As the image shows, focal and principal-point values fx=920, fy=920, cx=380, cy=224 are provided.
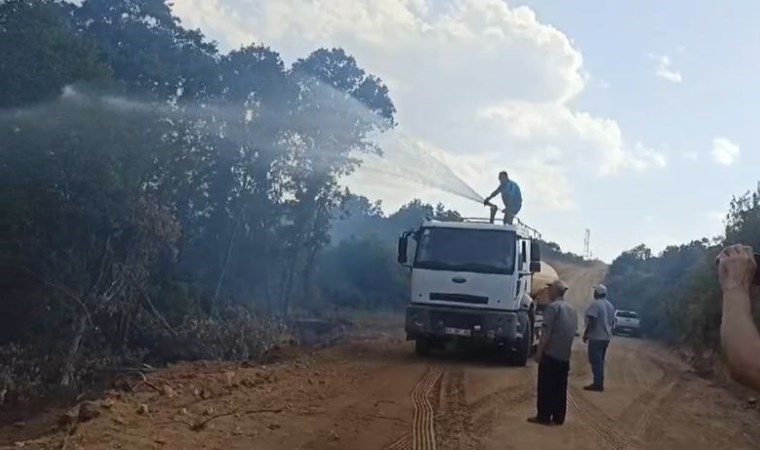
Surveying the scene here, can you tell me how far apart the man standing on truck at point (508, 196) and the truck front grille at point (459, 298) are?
2156mm

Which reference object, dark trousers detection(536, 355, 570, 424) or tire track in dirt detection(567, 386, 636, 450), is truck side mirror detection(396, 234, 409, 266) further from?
dark trousers detection(536, 355, 570, 424)

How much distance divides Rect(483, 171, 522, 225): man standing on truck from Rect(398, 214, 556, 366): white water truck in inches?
26.2

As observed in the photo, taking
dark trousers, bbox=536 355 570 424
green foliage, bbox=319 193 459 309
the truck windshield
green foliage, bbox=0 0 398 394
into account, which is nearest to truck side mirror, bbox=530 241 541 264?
the truck windshield

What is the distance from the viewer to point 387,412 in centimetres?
1195

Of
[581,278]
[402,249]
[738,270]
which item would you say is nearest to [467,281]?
[402,249]

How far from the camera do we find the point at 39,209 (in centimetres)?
2636

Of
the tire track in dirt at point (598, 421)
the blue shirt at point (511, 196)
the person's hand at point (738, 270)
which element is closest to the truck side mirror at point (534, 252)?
the blue shirt at point (511, 196)

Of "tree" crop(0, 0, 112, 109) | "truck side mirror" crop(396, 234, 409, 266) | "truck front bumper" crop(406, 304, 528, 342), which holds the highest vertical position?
"tree" crop(0, 0, 112, 109)

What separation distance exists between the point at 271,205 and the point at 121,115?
16640 mm

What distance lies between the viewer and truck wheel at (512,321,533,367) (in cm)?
1978

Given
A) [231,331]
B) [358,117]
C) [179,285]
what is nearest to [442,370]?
[231,331]

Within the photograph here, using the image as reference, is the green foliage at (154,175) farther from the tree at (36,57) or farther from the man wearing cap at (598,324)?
the man wearing cap at (598,324)

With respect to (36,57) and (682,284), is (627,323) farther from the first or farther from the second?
(36,57)

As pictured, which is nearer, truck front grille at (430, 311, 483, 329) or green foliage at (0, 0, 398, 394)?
truck front grille at (430, 311, 483, 329)
